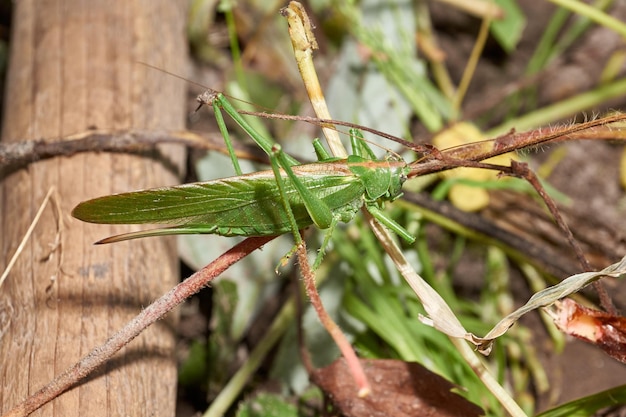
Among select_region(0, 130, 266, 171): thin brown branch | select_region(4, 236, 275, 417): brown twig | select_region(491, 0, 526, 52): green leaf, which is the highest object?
select_region(491, 0, 526, 52): green leaf

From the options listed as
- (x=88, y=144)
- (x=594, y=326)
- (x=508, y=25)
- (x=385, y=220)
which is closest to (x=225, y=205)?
(x=385, y=220)

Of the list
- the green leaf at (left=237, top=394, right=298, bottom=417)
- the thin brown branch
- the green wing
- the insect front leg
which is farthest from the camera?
the green leaf at (left=237, top=394, right=298, bottom=417)

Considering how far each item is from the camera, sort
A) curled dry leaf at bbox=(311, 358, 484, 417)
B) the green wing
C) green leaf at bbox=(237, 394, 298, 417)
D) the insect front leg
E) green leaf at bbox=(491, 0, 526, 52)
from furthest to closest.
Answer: green leaf at bbox=(491, 0, 526, 52) → green leaf at bbox=(237, 394, 298, 417) → curled dry leaf at bbox=(311, 358, 484, 417) → the insect front leg → the green wing

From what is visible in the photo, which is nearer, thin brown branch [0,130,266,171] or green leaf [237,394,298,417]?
thin brown branch [0,130,266,171]

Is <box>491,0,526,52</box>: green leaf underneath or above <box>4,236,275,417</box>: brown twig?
above

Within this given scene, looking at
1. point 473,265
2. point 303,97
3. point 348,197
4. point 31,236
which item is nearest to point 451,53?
point 303,97

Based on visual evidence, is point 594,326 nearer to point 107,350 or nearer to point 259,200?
point 259,200

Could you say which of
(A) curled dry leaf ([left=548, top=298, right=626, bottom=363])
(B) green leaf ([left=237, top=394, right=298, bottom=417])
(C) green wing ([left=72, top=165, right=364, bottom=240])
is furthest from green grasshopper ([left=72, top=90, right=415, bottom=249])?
(B) green leaf ([left=237, top=394, right=298, bottom=417])

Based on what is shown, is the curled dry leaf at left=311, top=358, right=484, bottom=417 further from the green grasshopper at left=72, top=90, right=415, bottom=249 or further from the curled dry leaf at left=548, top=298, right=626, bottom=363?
the green grasshopper at left=72, top=90, right=415, bottom=249

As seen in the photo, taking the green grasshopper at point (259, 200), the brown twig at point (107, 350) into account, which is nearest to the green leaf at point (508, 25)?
the green grasshopper at point (259, 200)
